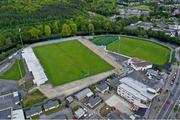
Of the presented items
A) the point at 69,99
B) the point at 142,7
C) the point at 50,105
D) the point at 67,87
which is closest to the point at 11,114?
the point at 50,105

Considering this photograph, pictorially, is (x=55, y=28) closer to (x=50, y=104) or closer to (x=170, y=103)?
(x=50, y=104)

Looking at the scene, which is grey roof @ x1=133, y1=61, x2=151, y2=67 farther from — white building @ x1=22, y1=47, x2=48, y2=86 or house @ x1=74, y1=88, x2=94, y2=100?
white building @ x1=22, y1=47, x2=48, y2=86

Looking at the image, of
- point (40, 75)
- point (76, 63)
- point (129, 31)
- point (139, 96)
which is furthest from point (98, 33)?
point (139, 96)

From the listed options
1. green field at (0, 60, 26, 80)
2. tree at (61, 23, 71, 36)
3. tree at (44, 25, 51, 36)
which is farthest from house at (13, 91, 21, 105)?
tree at (61, 23, 71, 36)

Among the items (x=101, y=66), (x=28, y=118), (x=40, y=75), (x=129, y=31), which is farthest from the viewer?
(x=129, y=31)

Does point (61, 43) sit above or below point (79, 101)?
above

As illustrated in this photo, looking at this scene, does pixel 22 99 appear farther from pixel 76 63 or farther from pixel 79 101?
pixel 76 63
